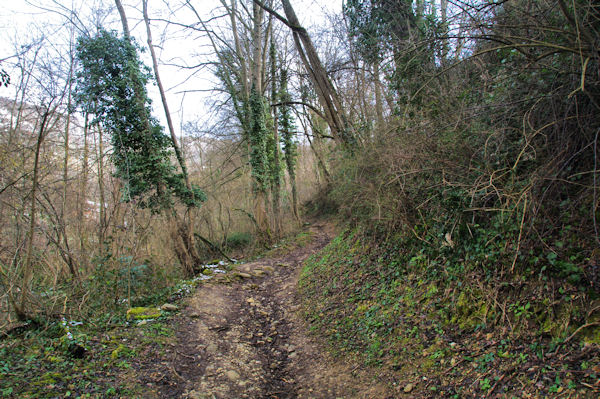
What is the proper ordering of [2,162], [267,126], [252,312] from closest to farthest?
[2,162] < [252,312] < [267,126]

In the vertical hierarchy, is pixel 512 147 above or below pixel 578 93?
→ below

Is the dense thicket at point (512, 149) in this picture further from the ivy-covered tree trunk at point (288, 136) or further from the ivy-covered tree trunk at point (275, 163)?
the ivy-covered tree trunk at point (288, 136)

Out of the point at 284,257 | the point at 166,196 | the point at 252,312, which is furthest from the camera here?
the point at 284,257

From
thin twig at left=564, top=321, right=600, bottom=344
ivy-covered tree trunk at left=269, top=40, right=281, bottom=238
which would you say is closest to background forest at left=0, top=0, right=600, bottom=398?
thin twig at left=564, top=321, right=600, bottom=344

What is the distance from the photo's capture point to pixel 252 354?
188 inches

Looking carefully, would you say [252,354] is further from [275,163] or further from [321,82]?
[275,163]

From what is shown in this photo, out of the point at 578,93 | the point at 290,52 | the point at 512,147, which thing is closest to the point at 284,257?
the point at 512,147

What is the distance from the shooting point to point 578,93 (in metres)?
3.29

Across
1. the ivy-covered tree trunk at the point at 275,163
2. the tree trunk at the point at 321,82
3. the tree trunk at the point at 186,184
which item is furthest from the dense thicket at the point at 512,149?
the ivy-covered tree trunk at the point at 275,163

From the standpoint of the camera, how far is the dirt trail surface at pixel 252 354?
3787 mm

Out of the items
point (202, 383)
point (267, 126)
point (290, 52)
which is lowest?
point (202, 383)

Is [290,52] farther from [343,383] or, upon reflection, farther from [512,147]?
[343,383]

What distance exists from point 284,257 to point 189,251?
314 cm

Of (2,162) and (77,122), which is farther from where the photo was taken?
(77,122)
